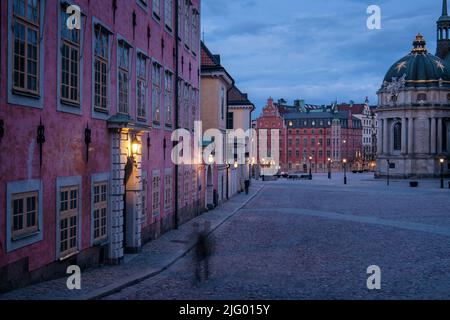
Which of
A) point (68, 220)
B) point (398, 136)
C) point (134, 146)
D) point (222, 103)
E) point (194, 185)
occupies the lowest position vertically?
point (68, 220)

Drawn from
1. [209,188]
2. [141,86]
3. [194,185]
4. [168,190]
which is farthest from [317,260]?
[209,188]

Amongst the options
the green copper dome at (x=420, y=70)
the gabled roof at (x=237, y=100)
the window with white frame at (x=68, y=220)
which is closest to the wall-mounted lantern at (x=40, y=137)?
the window with white frame at (x=68, y=220)

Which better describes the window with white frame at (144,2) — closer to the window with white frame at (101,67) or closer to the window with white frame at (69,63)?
the window with white frame at (101,67)

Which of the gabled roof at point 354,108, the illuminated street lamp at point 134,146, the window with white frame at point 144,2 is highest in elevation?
the gabled roof at point 354,108

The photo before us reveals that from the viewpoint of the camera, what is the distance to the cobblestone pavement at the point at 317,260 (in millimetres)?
12594

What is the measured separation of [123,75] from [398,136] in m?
86.5

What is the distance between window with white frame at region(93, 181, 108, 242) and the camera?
15270 millimetres

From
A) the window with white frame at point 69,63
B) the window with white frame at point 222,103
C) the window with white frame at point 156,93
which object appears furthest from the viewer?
the window with white frame at point 222,103

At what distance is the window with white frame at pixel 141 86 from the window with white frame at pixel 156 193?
254cm

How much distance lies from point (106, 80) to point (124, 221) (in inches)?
177

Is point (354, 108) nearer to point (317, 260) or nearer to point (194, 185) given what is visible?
point (194, 185)

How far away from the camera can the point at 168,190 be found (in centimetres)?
2417
